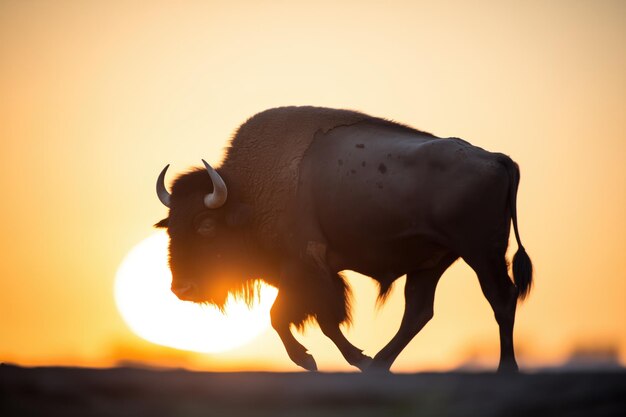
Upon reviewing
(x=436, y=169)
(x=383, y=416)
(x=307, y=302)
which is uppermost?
(x=436, y=169)

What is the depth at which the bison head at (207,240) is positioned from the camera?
34.5 ft

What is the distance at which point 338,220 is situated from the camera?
955 centimetres

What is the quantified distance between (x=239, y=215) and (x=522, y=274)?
2.88 metres

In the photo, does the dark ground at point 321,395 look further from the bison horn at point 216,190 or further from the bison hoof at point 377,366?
the bison horn at point 216,190

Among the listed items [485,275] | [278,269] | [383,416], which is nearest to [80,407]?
[383,416]

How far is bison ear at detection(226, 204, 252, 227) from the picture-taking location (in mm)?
10367

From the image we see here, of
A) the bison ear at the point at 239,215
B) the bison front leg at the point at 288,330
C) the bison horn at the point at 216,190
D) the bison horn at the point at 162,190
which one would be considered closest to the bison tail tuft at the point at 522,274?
the bison front leg at the point at 288,330

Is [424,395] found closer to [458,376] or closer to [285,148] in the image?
[458,376]

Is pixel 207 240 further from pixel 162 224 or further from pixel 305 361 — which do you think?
pixel 305 361

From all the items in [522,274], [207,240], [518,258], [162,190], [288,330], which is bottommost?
[288,330]

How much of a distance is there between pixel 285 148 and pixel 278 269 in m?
1.16

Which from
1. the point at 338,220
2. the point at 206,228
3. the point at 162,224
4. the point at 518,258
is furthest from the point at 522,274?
the point at 162,224

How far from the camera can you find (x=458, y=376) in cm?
561

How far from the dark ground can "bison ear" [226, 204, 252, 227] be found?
4.50 meters
